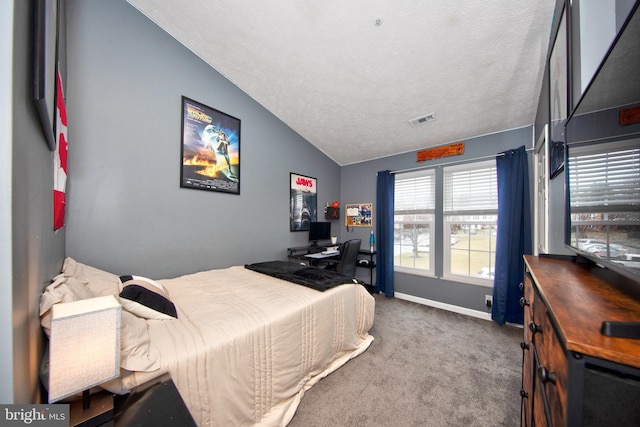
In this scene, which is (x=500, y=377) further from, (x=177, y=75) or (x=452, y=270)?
(x=177, y=75)

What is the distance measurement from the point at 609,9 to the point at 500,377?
2.39 metres

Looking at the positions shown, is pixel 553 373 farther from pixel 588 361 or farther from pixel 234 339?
pixel 234 339

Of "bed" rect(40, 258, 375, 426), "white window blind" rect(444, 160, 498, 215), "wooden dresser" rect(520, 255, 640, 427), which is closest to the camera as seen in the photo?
"wooden dresser" rect(520, 255, 640, 427)

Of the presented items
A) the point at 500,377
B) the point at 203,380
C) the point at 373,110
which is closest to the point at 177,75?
the point at 373,110

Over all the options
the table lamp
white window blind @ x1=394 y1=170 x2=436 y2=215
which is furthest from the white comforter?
white window blind @ x1=394 y1=170 x2=436 y2=215

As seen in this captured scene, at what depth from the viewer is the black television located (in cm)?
387

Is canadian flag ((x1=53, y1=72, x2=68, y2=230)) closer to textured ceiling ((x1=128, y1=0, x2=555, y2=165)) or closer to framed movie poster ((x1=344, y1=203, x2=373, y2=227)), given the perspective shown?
textured ceiling ((x1=128, y1=0, x2=555, y2=165))

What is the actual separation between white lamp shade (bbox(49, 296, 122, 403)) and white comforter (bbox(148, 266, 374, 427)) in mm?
309

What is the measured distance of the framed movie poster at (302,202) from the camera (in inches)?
144

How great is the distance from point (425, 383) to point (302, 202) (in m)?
2.84

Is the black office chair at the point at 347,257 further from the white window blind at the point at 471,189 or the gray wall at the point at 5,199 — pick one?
the gray wall at the point at 5,199

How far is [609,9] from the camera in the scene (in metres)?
0.79

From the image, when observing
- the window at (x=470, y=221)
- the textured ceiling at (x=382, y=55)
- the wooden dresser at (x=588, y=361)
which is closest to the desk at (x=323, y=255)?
the window at (x=470, y=221)

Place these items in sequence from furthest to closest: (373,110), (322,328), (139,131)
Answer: (373,110)
(139,131)
(322,328)
